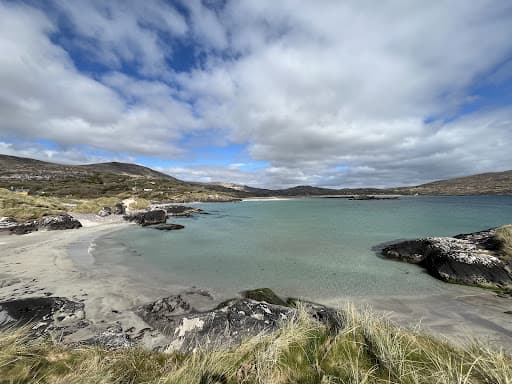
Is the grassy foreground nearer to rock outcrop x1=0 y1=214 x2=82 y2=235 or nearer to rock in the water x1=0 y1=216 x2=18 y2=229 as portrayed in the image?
rock outcrop x1=0 y1=214 x2=82 y2=235

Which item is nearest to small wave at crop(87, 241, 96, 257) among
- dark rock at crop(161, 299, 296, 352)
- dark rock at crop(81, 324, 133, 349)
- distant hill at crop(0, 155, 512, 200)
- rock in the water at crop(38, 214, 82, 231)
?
rock in the water at crop(38, 214, 82, 231)

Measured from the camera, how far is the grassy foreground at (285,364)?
299 centimetres

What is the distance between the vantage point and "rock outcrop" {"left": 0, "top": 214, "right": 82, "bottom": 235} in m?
22.4

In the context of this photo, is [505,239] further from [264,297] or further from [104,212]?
[104,212]

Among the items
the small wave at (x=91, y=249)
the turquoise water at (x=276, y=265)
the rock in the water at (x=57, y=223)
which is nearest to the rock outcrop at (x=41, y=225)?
the rock in the water at (x=57, y=223)

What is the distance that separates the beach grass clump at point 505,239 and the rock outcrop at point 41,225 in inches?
1434

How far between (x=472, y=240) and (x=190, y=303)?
1843 cm

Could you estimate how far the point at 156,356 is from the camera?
13.5ft

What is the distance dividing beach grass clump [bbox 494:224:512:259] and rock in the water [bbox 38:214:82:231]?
3673 cm

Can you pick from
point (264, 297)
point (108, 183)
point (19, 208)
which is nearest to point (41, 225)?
point (19, 208)

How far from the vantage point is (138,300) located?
922 cm

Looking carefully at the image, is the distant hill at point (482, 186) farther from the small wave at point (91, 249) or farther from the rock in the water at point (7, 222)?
the rock in the water at point (7, 222)

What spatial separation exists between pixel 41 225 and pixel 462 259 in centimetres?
3525

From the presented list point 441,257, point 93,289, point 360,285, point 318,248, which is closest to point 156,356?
point 93,289
